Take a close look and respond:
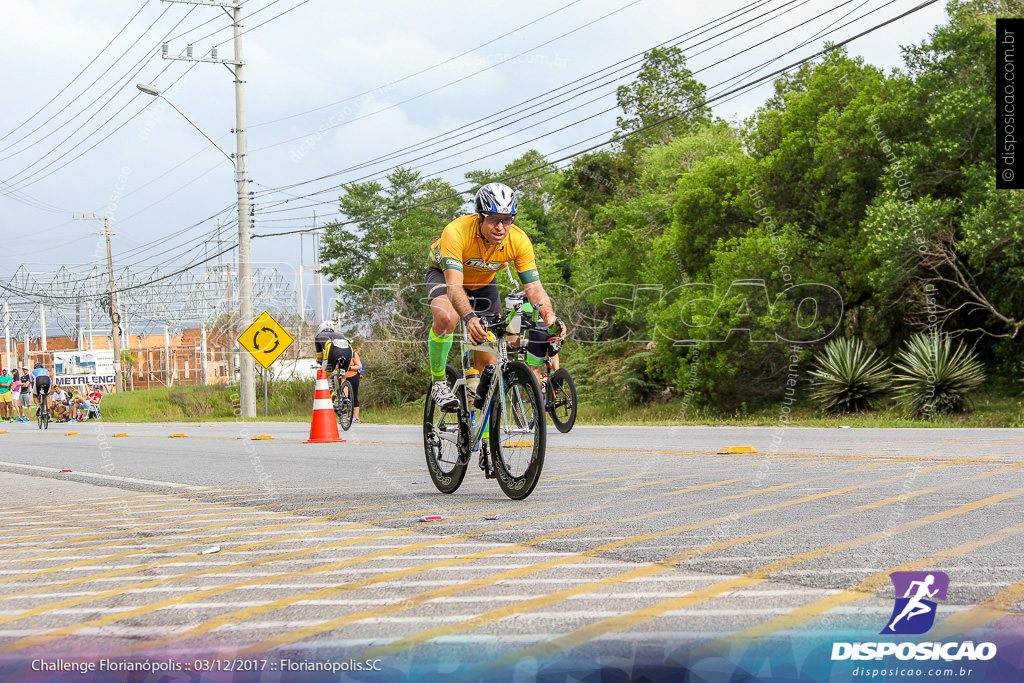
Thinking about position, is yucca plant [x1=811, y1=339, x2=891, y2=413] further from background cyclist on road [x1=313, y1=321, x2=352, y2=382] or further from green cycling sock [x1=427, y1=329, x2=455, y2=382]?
green cycling sock [x1=427, y1=329, x2=455, y2=382]

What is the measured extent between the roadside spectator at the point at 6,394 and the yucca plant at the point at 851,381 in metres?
32.2

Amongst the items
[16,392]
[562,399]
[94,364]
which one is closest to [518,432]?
[562,399]

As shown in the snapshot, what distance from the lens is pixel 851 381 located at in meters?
20.0

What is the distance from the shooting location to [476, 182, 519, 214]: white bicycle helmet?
21.1ft

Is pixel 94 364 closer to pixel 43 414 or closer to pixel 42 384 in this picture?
pixel 42 384

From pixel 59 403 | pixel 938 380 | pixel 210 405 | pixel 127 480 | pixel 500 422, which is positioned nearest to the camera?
pixel 500 422

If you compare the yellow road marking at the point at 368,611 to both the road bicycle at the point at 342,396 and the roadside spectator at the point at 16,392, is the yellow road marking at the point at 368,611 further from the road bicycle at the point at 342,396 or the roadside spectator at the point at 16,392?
the roadside spectator at the point at 16,392

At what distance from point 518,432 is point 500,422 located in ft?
0.60

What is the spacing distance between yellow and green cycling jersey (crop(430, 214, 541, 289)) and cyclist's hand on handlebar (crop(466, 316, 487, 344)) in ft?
1.70

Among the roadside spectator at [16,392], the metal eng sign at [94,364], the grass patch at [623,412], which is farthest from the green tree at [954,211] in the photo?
the metal eng sign at [94,364]

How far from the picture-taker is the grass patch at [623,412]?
57.5 ft

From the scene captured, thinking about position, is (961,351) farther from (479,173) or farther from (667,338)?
(479,173)

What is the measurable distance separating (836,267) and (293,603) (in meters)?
20.8

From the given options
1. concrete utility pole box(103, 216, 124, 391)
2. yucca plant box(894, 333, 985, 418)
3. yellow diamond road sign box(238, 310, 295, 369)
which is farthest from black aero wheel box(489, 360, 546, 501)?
concrete utility pole box(103, 216, 124, 391)
